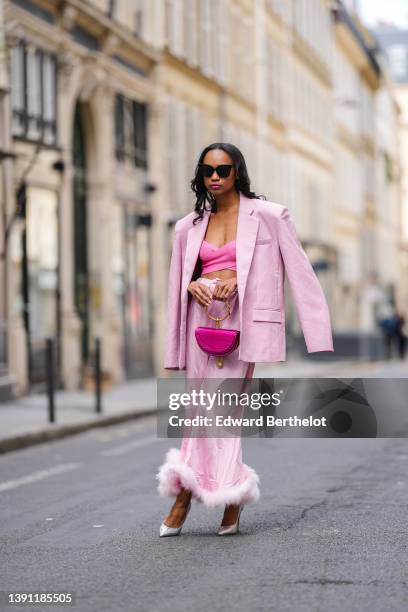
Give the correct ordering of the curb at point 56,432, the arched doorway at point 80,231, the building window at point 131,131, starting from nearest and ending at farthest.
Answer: the curb at point 56,432 → the arched doorway at point 80,231 → the building window at point 131,131

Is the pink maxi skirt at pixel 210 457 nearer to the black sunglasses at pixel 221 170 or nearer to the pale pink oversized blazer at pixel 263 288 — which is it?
the pale pink oversized blazer at pixel 263 288

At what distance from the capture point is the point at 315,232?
4475cm

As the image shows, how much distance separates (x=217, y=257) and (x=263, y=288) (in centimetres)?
27

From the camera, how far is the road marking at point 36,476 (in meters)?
9.63

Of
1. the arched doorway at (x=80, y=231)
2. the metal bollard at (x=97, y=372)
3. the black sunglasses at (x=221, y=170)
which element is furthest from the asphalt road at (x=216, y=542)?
the arched doorway at (x=80, y=231)

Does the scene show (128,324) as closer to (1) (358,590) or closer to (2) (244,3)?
(2) (244,3)

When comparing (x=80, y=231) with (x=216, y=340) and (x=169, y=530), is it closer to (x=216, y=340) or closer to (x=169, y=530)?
(x=169, y=530)

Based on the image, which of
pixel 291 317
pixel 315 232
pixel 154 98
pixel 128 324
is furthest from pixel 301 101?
pixel 128 324

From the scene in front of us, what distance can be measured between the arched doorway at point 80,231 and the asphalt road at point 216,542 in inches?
499

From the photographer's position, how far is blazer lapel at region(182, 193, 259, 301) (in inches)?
254

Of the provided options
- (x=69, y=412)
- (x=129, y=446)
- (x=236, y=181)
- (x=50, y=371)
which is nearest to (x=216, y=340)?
(x=236, y=181)

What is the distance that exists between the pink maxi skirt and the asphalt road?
0.24 meters

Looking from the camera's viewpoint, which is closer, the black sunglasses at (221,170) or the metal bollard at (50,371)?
the black sunglasses at (221,170)

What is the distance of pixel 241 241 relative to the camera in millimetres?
6480
